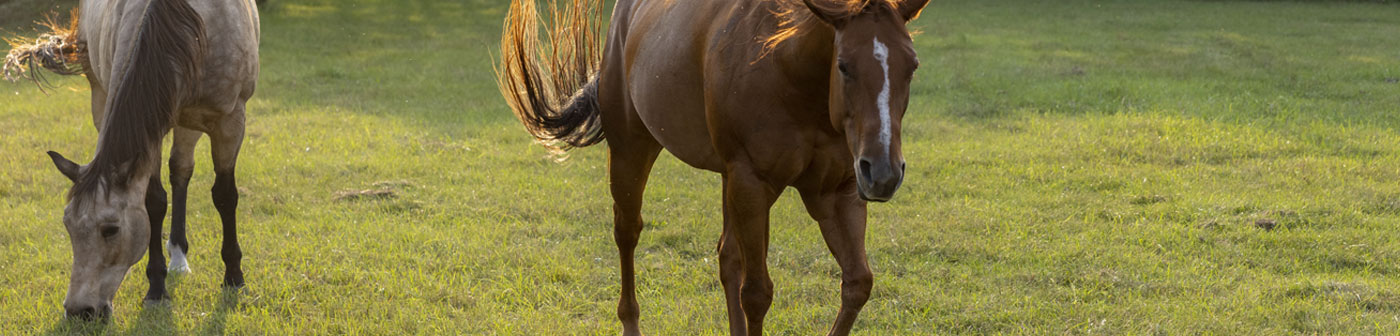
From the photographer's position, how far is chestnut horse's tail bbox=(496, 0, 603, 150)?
13.7 feet

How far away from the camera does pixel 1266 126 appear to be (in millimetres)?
7246

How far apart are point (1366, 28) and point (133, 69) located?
13.8 meters

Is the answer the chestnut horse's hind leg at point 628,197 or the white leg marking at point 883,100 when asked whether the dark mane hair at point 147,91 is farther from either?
the white leg marking at point 883,100

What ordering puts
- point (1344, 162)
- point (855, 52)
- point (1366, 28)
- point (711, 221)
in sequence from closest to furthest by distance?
point (855, 52), point (711, 221), point (1344, 162), point (1366, 28)

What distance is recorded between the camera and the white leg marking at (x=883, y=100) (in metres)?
2.42

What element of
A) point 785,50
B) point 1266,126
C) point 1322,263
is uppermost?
point 785,50

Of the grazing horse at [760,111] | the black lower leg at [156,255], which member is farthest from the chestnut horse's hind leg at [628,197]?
the black lower leg at [156,255]

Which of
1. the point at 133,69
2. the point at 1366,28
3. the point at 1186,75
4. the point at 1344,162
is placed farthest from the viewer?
the point at 1366,28

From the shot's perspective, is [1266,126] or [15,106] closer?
[1266,126]

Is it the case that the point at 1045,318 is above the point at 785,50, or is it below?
below

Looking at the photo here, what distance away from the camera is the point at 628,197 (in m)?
3.78

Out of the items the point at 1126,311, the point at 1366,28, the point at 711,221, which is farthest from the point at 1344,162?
the point at 1366,28

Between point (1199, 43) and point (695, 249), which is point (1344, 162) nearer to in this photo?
point (695, 249)

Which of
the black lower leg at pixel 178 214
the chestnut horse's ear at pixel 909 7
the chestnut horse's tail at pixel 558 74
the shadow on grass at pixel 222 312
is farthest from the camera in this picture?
the black lower leg at pixel 178 214
